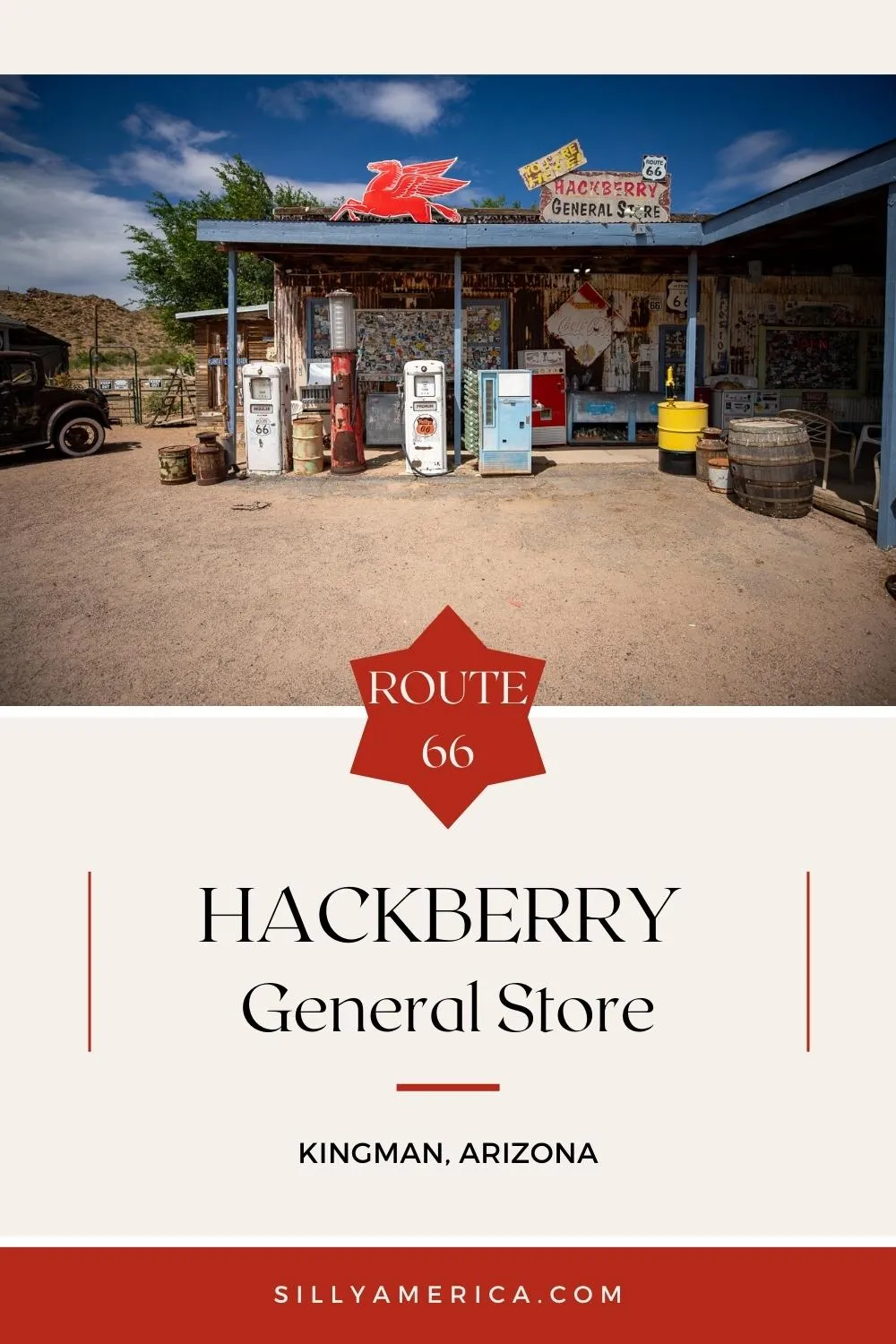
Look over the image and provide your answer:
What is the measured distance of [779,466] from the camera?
9109 millimetres

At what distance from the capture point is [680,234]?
12164mm

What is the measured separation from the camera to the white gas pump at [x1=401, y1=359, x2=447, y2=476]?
11.4m

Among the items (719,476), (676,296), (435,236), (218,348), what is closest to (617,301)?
(676,296)

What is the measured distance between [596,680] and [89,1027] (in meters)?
3.65

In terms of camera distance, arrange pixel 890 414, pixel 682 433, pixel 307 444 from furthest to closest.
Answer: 1. pixel 307 444
2. pixel 682 433
3. pixel 890 414

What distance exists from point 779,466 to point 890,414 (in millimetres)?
1126

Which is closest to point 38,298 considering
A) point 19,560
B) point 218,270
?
point 218,270

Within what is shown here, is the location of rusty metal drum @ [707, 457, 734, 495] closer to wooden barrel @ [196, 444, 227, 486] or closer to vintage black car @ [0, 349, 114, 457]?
wooden barrel @ [196, 444, 227, 486]

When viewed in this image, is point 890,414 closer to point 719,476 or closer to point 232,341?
point 719,476

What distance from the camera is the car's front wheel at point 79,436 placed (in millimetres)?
14883

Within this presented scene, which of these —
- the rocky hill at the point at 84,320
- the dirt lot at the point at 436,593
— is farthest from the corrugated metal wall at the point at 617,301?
the rocky hill at the point at 84,320

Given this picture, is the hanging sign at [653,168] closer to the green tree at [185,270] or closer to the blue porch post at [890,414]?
the blue porch post at [890,414]

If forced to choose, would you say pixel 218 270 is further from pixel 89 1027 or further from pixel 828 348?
pixel 89 1027

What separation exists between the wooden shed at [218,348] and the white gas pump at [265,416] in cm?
660
